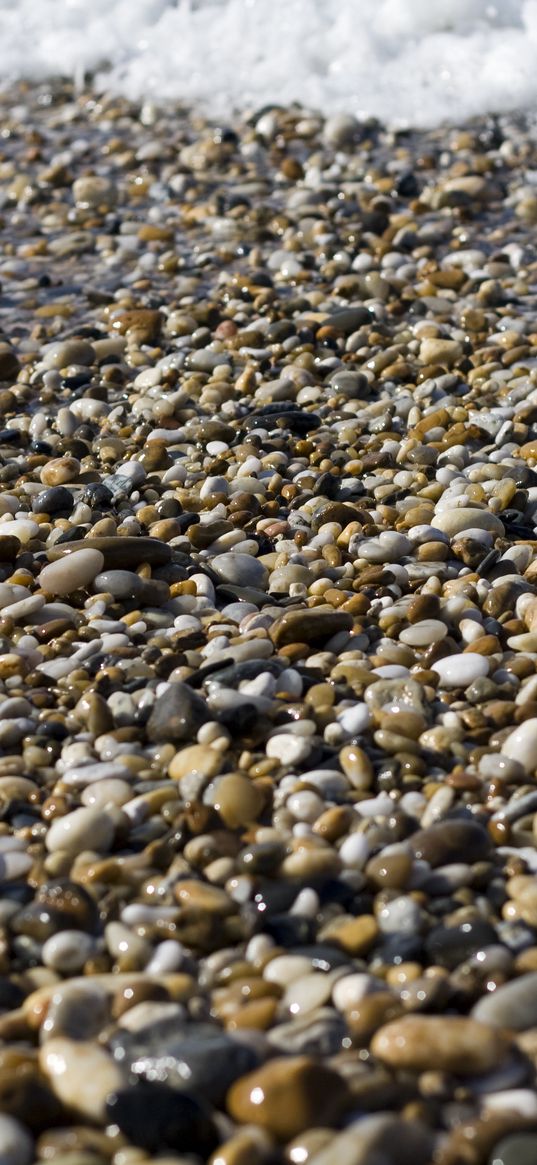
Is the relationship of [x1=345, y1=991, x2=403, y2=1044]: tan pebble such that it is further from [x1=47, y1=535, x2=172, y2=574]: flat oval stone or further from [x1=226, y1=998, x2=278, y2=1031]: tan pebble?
[x1=47, y1=535, x2=172, y2=574]: flat oval stone

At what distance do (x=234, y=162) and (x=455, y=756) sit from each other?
5.51m

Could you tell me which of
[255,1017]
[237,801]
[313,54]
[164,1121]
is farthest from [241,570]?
[313,54]

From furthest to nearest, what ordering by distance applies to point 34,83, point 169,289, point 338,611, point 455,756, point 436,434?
point 34,83, point 169,289, point 436,434, point 338,611, point 455,756

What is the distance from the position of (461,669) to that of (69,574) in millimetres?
1173

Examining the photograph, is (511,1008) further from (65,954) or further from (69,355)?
(69,355)

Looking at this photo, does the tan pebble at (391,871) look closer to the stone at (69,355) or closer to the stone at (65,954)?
the stone at (65,954)

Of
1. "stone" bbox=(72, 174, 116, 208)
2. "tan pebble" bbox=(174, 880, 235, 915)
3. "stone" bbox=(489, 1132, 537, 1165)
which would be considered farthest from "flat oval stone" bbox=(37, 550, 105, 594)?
"stone" bbox=(72, 174, 116, 208)

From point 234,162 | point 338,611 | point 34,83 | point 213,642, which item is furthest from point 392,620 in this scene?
point 34,83

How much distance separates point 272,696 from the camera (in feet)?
10.2

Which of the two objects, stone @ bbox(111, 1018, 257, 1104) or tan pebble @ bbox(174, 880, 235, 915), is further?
tan pebble @ bbox(174, 880, 235, 915)

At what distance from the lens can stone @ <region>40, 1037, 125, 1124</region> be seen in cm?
204

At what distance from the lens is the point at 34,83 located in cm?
956

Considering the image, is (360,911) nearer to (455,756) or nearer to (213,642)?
(455,756)

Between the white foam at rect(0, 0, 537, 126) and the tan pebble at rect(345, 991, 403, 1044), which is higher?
the white foam at rect(0, 0, 537, 126)
